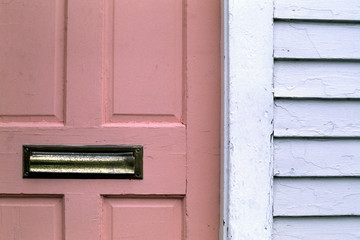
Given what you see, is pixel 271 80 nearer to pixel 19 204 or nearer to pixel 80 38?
pixel 80 38

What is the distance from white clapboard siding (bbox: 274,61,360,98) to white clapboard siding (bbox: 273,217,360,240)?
0.42 m

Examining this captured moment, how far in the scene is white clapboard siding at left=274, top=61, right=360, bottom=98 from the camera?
1.58 m

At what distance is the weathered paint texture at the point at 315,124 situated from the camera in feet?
5.17

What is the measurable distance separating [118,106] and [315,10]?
75 cm

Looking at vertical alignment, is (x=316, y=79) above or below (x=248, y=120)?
above

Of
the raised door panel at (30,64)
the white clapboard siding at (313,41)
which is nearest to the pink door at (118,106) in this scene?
the raised door panel at (30,64)

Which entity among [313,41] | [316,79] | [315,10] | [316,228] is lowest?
[316,228]

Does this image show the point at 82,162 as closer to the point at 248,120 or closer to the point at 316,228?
the point at 248,120

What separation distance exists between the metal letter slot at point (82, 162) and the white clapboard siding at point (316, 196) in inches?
19.4

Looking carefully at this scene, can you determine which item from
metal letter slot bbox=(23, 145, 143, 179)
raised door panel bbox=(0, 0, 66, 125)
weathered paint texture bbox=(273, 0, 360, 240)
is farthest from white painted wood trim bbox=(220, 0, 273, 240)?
raised door panel bbox=(0, 0, 66, 125)

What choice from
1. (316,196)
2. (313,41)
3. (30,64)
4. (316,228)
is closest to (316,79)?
(313,41)

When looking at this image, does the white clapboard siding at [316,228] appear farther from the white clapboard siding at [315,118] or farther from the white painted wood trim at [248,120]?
the white clapboard siding at [315,118]

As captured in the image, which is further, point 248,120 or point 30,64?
point 30,64

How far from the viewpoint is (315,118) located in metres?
1.58
